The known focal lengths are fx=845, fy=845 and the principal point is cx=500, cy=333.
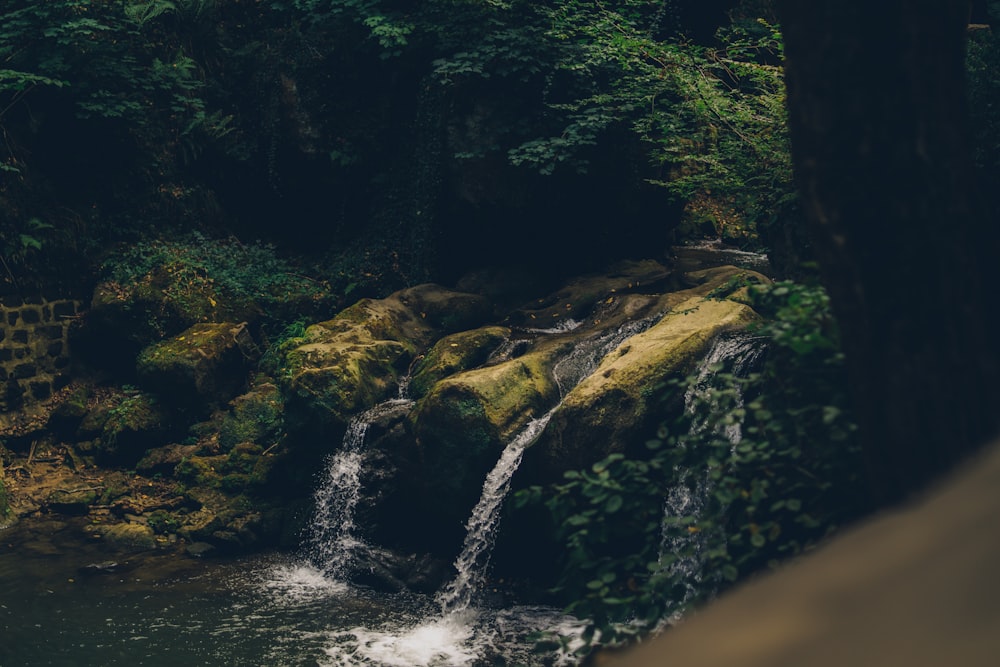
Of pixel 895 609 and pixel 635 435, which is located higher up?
pixel 895 609

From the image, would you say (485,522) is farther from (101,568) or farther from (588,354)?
(101,568)

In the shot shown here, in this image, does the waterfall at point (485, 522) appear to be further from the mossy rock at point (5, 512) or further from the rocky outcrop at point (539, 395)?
the mossy rock at point (5, 512)

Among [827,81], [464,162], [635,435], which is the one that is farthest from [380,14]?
[827,81]

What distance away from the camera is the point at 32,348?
1181 centimetres

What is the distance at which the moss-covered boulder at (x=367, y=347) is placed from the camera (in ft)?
31.7

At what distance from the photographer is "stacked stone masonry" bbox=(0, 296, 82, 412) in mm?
11539

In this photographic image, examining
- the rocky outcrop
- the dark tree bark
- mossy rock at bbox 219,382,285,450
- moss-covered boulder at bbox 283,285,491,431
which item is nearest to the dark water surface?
the rocky outcrop

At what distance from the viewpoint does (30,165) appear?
12141 millimetres

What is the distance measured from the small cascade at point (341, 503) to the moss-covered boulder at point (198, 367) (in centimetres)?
265

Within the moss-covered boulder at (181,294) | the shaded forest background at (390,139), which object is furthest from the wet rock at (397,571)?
the moss-covered boulder at (181,294)

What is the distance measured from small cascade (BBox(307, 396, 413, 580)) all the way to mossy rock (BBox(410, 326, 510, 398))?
1.17ft

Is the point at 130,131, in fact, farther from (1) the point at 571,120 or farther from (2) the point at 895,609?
(2) the point at 895,609

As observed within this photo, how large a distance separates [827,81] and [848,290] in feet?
2.07

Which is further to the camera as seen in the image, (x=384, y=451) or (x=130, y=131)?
(x=130, y=131)
